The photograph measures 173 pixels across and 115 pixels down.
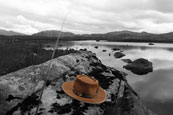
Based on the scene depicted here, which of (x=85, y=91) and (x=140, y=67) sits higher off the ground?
(x=85, y=91)

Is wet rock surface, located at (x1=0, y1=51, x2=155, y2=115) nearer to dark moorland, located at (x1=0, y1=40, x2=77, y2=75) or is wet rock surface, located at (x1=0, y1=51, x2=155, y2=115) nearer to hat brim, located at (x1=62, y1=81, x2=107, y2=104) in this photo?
hat brim, located at (x1=62, y1=81, x2=107, y2=104)

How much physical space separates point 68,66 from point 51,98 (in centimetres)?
155

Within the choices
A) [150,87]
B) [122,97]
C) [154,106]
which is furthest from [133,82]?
[122,97]

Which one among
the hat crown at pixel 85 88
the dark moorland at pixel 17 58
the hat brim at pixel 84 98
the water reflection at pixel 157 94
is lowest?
the water reflection at pixel 157 94

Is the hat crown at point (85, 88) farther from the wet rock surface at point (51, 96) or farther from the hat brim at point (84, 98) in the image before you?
the wet rock surface at point (51, 96)

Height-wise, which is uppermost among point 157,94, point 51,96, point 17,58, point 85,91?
point 85,91

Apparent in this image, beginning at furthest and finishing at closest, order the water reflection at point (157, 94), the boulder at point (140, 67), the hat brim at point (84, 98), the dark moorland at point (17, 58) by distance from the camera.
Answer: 1. the boulder at point (140, 67)
2. the water reflection at point (157, 94)
3. the dark moorland at point (17, 58)
4. the hat brim at point (84, 98)

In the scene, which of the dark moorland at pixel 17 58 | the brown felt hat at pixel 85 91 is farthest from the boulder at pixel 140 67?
the brown felt hat at pixel 85 91

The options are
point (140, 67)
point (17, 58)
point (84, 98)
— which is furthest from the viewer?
point (140, 67)

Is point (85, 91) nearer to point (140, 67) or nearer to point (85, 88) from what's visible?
point (85, 88)

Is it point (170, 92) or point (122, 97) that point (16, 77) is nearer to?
point (122, 97)

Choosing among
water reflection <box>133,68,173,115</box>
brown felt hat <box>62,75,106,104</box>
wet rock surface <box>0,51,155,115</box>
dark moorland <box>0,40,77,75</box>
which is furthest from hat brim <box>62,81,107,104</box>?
water reflection <box>133,68,173,115</box>

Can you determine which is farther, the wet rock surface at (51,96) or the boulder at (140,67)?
the boulder at (140,67)

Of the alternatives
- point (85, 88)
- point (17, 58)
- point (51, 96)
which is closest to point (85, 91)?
point (85, 88)
